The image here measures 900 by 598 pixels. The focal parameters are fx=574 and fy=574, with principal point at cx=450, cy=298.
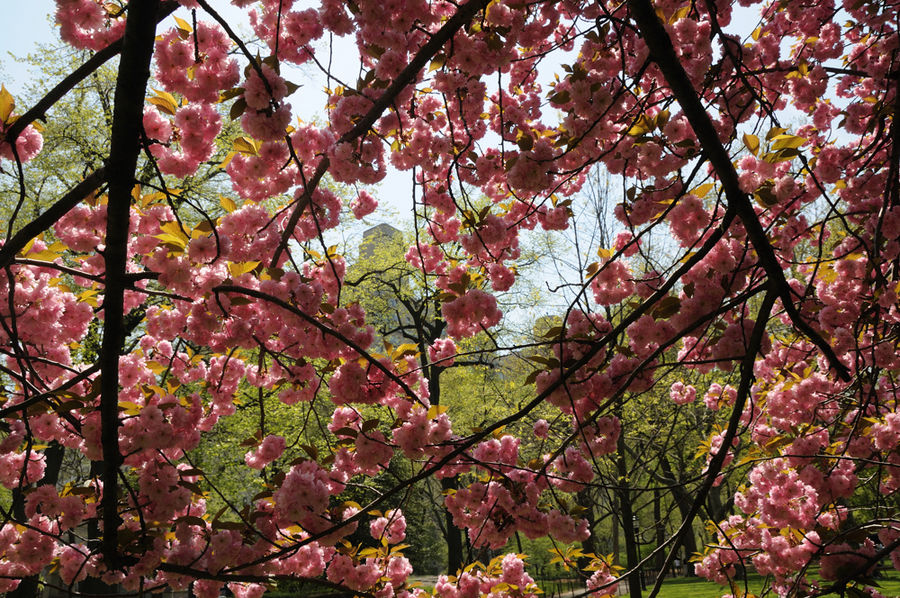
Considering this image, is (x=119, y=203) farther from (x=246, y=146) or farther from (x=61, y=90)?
(x=246, y=146)

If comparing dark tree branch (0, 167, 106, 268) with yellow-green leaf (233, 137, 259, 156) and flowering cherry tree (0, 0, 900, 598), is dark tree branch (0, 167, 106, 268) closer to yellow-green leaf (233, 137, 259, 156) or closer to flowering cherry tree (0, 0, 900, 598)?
flowering cherry tree (0, 0, 900, 598)

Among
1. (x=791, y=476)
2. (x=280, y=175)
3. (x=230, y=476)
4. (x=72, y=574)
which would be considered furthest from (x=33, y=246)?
(x=230, y=476)

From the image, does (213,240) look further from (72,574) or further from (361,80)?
(72,574)

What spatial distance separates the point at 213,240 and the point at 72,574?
2103 mm

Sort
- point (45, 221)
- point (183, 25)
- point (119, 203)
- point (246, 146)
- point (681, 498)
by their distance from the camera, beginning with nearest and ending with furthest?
1. point (119, 203)
2. point (681, 498)
3. point (45, 221)
4. point (183, 25)
5. point (246, 146)

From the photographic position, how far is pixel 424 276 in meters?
3.29

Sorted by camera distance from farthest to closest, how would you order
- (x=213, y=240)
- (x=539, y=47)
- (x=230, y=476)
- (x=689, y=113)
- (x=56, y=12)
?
(x=230, y=476) < (x=539, y=47) < (x=56, y=12) < (x=213, y=240) < (x=689, y=113)

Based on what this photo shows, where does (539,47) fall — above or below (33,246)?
above

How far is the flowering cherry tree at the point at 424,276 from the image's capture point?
221 cm

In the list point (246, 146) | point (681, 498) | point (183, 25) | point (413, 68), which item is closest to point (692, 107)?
point (413, 68)

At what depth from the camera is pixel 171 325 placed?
331 centimetres

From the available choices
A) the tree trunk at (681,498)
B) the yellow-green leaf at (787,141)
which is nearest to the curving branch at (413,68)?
the yellow-green leaf at (787,141)

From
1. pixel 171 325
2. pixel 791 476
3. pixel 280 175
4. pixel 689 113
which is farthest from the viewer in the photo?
pixel 791 476

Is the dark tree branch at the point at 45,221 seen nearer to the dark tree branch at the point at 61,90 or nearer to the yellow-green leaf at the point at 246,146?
the dark tree branch at the point at 61,90
